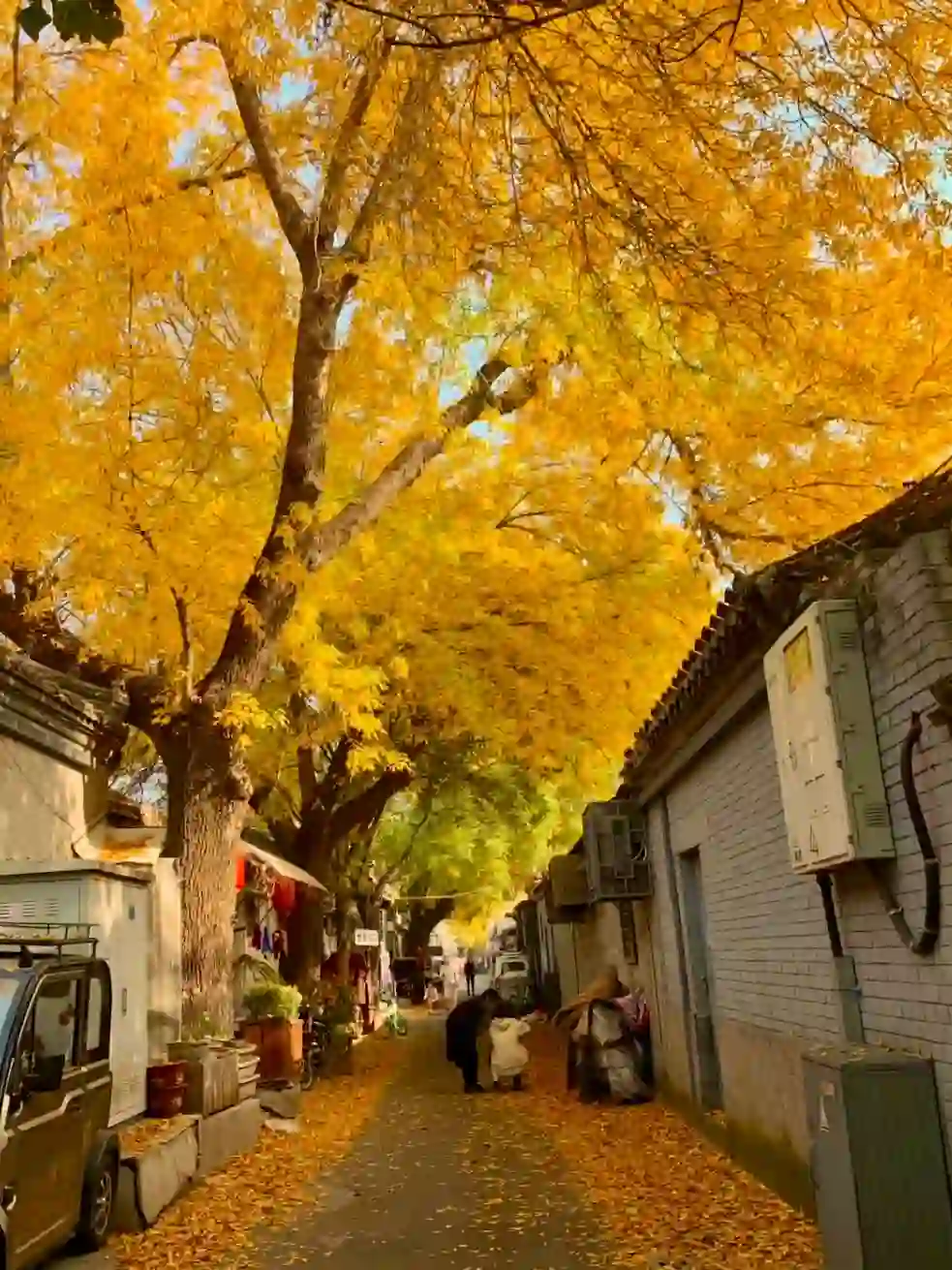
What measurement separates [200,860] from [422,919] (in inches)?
1365

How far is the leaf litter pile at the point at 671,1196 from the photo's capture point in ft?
22.1

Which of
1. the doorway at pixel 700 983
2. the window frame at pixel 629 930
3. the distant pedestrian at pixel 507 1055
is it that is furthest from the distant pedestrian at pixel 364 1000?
the doorway at pixel 700 983


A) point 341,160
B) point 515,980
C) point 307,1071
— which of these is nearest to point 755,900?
point 341,160

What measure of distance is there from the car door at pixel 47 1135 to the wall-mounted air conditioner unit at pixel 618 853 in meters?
7.00

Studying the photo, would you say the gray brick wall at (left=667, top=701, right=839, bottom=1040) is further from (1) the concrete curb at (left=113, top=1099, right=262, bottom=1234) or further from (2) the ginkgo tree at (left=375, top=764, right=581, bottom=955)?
(2) the ginkgo tree at (left=375, top=764, right=581, bottom=955)

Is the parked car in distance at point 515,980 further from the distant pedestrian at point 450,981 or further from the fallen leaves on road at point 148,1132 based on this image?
the fallen leaves on road at point 148,1132

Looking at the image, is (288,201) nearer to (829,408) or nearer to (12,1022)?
(829,408)

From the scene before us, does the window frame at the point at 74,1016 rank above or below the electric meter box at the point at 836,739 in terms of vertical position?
below

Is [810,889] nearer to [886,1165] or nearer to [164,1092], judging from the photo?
[886,1165]

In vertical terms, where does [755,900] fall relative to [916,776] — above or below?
below

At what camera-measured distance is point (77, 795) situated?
13.5 metres

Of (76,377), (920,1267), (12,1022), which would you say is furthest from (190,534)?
(920,1267)

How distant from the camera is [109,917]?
941cm

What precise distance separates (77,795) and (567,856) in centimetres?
682
